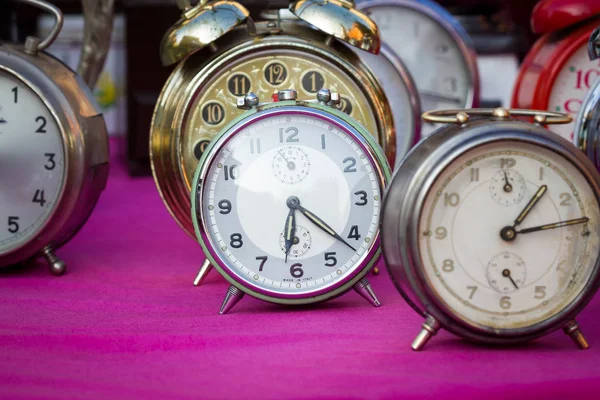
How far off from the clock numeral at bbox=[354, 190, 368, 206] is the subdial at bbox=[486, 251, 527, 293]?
386 mm

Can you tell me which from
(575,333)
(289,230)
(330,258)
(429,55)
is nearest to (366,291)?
(330,258)

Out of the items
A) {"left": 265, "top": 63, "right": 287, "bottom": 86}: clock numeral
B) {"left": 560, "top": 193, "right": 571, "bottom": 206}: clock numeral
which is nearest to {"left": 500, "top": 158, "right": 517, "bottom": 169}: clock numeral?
{"left": 560, "top": 193, "right": 571, "bottom": 206}: clock numeral

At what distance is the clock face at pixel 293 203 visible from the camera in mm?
2143

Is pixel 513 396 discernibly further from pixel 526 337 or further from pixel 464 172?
pixel 464 172

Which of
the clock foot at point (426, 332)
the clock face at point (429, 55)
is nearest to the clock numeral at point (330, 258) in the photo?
the clock foot at point (426, 332)

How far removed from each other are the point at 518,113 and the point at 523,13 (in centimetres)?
378

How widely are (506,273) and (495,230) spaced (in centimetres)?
8

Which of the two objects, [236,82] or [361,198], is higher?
[236,82]

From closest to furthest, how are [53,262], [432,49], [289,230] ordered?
[289,230]
[53,262]
[432,49]

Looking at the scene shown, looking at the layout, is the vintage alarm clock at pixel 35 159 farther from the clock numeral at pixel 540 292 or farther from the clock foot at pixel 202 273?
the clock numeral at pixel 540 292

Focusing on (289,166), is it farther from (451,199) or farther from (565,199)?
(565,199)

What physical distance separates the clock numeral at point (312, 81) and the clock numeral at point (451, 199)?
73 centimetres

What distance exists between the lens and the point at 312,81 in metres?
2.51

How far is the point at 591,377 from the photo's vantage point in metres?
1.70
